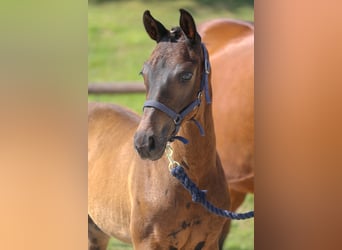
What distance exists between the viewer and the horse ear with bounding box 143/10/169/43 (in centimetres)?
281

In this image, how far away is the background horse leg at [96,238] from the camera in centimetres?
296

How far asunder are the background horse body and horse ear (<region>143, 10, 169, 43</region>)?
19 centimetres

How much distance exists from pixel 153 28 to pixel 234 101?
16.7 inches

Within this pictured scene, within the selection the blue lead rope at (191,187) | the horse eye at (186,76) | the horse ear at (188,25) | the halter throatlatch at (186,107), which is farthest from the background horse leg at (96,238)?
the horse ear at (188,25)

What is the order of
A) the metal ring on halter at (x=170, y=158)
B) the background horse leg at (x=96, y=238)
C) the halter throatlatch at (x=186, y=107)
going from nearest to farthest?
the halter throatlatch at (x=186, y=107) → the metal ring on halter at (x=170, y=158) → the background horse leg at (x=96, y=238)

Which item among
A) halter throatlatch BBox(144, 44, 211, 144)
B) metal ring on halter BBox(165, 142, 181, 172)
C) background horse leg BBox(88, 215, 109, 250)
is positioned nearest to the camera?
halter throatlatch BBox(144, 44, 211, 144)

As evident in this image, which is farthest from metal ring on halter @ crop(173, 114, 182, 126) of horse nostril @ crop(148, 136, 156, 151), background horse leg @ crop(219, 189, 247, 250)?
background horse leg @ crop(219, 189, 247, 250)

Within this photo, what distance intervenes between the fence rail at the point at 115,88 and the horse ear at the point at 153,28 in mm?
186

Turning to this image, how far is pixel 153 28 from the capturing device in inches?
112

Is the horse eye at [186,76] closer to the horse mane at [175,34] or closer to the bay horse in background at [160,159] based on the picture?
the bay horse in background at [160,159]

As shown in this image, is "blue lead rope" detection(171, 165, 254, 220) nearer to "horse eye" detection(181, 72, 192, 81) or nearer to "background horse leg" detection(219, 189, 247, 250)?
"background horse leg" detection(219, 189, 247, 250)
